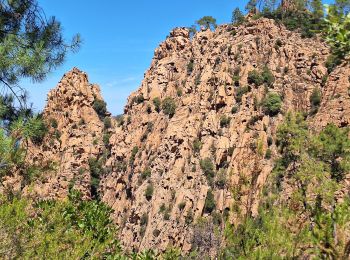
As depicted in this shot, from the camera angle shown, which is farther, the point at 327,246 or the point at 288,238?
the point at 288,238

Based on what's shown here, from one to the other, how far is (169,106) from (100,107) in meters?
18.1

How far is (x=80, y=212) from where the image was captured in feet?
68.5

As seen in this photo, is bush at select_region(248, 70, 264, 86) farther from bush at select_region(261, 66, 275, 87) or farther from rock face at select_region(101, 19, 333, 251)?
rock face at select_region(101, 19, 333, 251)

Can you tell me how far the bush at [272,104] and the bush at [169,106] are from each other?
1893 cm

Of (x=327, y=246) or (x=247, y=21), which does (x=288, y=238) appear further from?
(x=247, y=21)

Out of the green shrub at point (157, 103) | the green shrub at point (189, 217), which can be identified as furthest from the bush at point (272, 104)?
the green shrub at point (157, 103)

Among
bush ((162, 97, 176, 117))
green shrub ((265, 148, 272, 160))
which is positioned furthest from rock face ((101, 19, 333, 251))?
bush ((162, 97, 176, 117))

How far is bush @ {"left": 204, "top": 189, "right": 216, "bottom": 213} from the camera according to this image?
56062 millimetres

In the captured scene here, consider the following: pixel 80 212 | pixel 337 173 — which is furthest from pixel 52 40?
pixel 337 173

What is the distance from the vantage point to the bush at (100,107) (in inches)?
3194

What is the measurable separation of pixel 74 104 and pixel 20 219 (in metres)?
70.0

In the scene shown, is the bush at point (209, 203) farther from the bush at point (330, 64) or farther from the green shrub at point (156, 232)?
the bush at point (330, 64)

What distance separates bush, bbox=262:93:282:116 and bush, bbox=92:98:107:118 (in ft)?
124

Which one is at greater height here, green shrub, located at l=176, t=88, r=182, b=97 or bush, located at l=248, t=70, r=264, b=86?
green shrub, located at l=176, t=88, r=182, b=97
